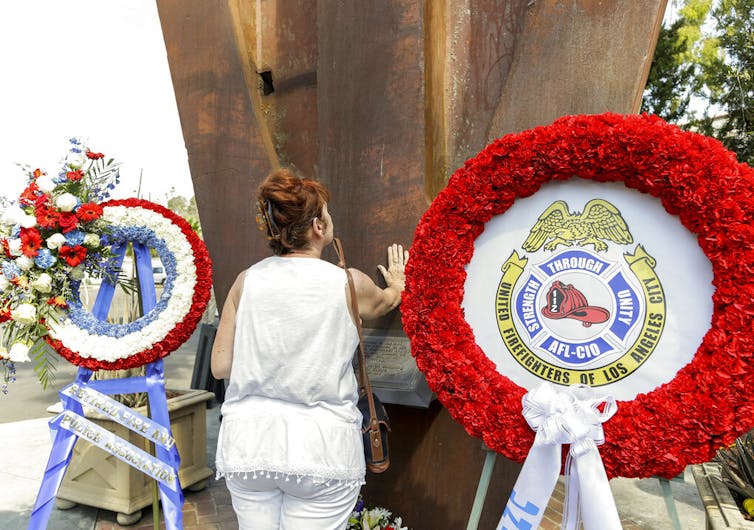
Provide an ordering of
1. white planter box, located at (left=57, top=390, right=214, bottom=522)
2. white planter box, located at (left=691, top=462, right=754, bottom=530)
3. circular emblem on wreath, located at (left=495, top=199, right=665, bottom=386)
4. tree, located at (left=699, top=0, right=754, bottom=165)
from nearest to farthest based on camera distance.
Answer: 1. circular emblem on wreath, located at (left=495, top=199, right=665, bottom=386)
2. white planter box, located at (left=691, top=462, right=754, bottom=530)
3. white planter box, located at (left=57, top=390, right=214, bottom=522)
4. tree, located at (left=699, top=0, right=754, bottom=165)

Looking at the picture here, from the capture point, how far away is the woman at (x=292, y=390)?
1893 millimetres

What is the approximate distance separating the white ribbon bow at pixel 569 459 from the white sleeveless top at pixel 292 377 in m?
0.60

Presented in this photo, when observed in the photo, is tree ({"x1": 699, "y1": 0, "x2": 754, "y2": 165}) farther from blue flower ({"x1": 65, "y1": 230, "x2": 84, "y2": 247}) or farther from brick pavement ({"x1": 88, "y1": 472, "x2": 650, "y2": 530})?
blue flower ({"x1": 65, "y1": 230, "x2": 84, "y2": 247})

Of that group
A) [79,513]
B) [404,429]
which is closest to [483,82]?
[404,429]

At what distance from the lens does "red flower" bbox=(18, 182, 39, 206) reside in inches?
114

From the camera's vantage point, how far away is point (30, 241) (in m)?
2.86

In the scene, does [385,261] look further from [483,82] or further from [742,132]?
[742,132]

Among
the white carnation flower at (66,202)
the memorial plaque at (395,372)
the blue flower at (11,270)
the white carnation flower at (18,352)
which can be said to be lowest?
the memorial plaque at (395,372)

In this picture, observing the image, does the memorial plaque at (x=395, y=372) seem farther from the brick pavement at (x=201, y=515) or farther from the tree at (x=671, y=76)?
the tree at (x=671, y=76)

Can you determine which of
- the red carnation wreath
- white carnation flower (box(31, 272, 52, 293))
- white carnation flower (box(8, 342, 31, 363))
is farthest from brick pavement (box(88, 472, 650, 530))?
the red carnation wreath

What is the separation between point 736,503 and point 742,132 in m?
14.4

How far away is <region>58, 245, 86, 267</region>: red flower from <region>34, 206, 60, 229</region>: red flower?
136 millimetres

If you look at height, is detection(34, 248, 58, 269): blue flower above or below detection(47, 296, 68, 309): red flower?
above

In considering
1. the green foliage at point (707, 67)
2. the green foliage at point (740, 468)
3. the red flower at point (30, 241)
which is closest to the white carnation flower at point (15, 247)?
the red flower at point (30, 241)
